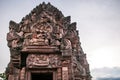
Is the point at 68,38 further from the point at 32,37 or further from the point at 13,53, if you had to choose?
the point at 13,53

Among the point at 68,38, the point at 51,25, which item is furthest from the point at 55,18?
the point at 68,38

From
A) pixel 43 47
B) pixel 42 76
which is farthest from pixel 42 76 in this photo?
pixel 43 47

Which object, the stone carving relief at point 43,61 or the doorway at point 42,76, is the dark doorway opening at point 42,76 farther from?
the stone carving relief at point 43,61

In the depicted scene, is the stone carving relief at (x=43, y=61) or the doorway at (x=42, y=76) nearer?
the stone carving relief at (x=43, y=61)

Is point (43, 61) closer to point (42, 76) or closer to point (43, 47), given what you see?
point (43, 47)

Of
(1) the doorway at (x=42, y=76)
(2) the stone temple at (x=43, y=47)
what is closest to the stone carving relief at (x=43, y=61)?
(2) the stone temple at (x=43, y=47)

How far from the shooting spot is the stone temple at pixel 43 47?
9352 mm

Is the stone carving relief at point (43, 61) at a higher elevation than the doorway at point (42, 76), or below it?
higher

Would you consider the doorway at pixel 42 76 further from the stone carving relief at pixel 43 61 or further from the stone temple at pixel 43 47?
the stone carving relief at pixel 43 61

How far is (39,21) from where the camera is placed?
10.0 meters

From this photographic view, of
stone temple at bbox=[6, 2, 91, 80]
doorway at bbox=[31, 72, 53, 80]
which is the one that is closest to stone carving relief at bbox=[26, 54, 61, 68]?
stone temple at bbox=[6, 2, 91, 80]

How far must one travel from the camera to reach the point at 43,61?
947 cm

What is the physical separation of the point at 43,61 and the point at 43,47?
0.57m

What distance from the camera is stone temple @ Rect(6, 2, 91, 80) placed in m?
9.35
